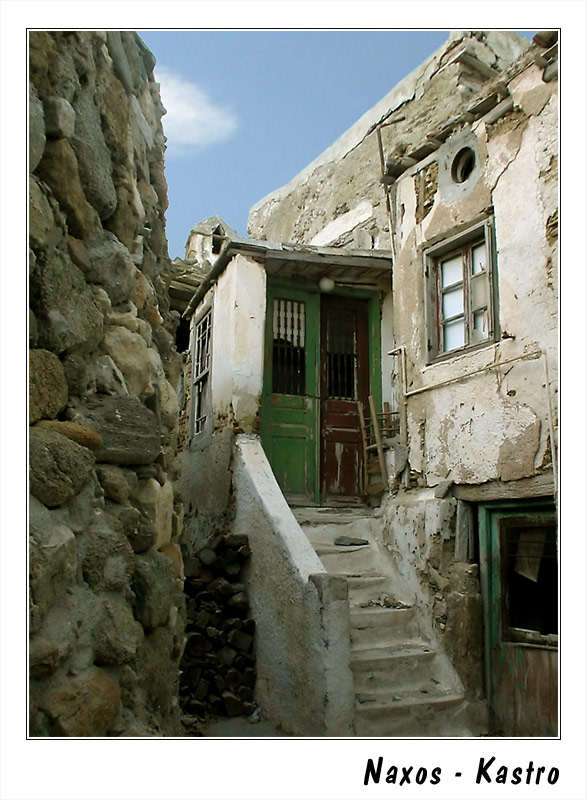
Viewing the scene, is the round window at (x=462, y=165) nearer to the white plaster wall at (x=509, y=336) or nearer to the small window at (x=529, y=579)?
the white plaster wall at (x=509, y=336)

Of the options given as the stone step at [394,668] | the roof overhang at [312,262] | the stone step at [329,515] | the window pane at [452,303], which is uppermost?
the roof overhang at [312,262]

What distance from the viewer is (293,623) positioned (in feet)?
18.1

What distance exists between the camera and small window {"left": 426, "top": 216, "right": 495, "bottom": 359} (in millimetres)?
6195

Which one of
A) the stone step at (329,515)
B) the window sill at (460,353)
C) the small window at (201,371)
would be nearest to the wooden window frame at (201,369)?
the small window at (201,371)

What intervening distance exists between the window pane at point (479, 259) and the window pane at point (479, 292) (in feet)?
0.24

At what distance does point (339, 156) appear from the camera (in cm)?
1136

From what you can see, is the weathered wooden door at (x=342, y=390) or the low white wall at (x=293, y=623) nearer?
the low white wall at (x=293, y=623)

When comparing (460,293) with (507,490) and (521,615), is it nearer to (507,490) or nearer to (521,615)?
(507,490)

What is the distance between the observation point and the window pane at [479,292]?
20.5 feet

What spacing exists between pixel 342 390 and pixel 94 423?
671 cm

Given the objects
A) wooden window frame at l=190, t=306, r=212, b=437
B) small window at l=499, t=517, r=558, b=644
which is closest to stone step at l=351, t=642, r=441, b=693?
small window at l=499, t=517, r=558, b=644

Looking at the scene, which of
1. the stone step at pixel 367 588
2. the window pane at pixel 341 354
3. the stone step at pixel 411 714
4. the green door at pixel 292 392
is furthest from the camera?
the window pane at pixel 341 354

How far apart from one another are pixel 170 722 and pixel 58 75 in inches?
98.0

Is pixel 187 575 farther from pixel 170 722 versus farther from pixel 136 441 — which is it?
pixel 136 441
